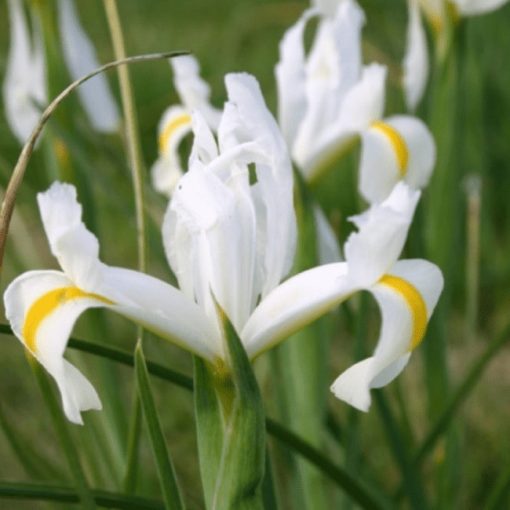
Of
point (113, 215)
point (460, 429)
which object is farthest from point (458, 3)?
point (113, 215)

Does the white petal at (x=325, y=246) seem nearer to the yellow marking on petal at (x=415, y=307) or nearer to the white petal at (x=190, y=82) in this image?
the white petal at (x=190, y=82)

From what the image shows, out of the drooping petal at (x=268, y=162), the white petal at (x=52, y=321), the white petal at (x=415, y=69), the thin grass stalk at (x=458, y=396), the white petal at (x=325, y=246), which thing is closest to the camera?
the white petal at (x=52, y=321)

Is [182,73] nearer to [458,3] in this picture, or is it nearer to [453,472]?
[458,3]

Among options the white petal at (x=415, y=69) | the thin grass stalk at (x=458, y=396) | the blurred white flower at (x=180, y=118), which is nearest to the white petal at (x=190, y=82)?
the blurred white flower at (x=180, y=118)

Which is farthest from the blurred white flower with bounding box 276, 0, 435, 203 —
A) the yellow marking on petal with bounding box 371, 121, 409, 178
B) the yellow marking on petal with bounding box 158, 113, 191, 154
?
the yellow marking on petal with bounding box 158, 113, 191, 154

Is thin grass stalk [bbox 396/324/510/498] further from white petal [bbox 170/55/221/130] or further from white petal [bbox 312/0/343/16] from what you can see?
white petal [bbox 312/0/343/16]

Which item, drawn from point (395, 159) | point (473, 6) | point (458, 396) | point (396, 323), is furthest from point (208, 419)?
point (473, 6)

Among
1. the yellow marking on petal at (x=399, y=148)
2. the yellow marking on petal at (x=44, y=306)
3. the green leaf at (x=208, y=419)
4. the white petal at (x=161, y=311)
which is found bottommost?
the green leaf at (x=208, y=419)
